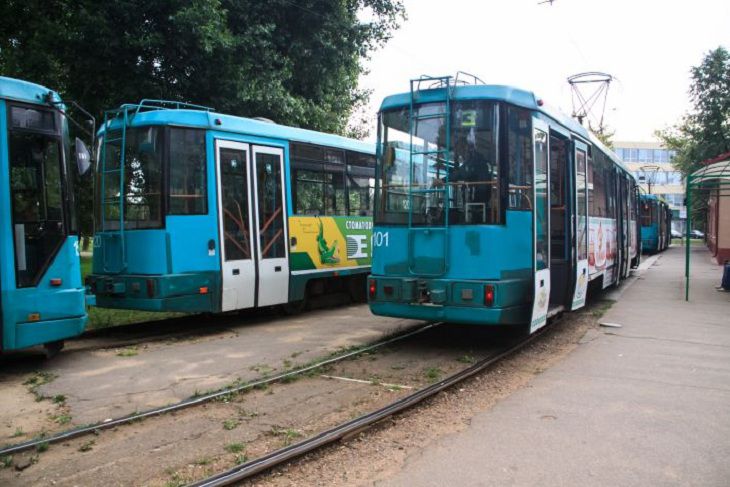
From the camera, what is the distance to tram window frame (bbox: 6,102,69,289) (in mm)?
6547

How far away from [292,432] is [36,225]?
13.0 ft

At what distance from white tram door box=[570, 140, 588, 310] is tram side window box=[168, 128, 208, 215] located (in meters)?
5.62

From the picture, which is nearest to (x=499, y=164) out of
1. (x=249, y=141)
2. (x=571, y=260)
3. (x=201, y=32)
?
(x=571, y=260)

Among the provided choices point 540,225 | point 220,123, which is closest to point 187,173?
point 220,123

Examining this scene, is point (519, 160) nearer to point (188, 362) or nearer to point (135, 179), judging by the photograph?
point (188, 362)

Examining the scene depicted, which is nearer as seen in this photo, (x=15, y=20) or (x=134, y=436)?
(x=134, y=436)

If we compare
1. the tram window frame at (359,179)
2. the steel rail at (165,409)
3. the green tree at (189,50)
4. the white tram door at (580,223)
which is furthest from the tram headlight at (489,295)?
the green tree at (189,50)

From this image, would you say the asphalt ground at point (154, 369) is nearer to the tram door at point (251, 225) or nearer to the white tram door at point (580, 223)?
the tram door at point (251, 225)

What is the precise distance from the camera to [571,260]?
9.30 metres

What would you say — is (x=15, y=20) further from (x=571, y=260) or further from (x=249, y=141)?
(x=571, y=260)

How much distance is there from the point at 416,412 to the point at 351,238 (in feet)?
23.4

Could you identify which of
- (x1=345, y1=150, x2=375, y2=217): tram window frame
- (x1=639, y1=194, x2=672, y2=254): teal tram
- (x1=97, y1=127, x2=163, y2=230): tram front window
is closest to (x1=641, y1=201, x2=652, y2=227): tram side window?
(x1=639, y1=194, x2=672, y2=254): teal tram

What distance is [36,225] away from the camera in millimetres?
6766

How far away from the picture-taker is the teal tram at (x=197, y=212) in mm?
8734
